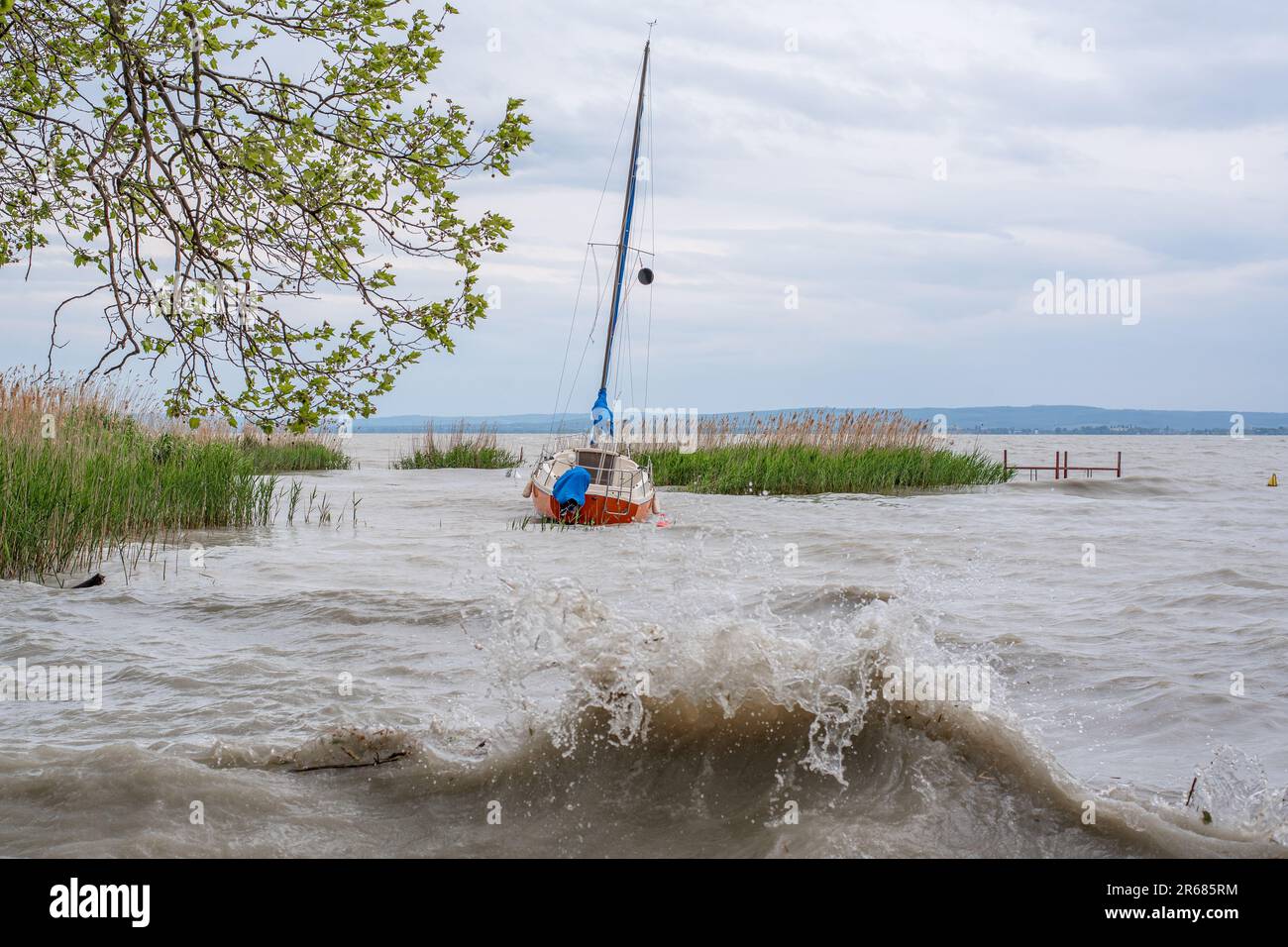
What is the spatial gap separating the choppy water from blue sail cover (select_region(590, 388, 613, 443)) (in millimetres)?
12650

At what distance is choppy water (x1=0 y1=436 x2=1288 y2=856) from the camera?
13.0 feet

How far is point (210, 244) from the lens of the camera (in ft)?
21.5

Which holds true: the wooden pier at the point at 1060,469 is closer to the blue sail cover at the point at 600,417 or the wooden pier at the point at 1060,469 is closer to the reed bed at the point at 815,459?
the reed bed at the point at 815,459

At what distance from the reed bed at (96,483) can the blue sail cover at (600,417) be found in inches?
302

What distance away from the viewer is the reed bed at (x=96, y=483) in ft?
30.7

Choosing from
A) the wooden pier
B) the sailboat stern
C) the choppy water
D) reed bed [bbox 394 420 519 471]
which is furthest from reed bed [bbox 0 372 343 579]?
the wooden pier

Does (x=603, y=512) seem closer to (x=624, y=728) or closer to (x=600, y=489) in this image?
(x=600, y=489)

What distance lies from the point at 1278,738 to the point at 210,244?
715cm

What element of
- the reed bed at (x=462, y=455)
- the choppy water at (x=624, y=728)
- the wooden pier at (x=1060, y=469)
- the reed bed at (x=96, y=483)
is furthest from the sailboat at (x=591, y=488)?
the wooden pier at (x=1060, y=469)

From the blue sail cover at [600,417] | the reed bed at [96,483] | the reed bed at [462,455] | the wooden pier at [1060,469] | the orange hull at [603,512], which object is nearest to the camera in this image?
the reed bed at [96,483]

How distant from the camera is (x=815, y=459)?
2548 centimetres

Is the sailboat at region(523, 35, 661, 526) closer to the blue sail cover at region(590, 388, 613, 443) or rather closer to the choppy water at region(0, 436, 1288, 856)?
the blue sail cover at region(590, 388, 613, 443)
